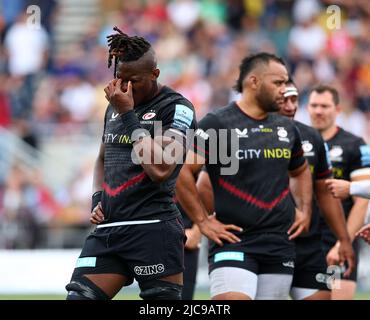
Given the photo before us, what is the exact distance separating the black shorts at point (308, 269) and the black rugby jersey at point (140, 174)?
260 centimetres

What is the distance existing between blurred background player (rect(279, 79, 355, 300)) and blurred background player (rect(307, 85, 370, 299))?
42 cm

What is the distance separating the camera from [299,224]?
855cm

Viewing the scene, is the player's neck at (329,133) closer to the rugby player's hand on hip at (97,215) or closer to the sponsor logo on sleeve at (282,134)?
the sponsor logo on sleeve at (282,134)

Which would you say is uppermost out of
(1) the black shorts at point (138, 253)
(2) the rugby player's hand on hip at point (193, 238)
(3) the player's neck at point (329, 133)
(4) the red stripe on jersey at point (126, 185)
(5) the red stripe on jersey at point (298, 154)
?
(3) the player's neck at point (329, 133)

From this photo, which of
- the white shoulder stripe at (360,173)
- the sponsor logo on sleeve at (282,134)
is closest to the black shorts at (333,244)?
the white shoulder stripe at (360,173)

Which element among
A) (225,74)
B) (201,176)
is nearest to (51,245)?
(225,74)

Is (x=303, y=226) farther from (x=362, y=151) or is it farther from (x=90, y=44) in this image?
(x=90, y=44)

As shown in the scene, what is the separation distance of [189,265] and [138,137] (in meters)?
3.45

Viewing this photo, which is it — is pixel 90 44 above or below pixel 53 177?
above

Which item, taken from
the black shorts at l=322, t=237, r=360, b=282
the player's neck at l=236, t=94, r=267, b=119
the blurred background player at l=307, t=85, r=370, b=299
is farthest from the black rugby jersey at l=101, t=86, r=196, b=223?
the black shorts at l=322, t=237, r=360, b=282

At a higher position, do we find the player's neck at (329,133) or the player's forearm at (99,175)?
the player's neck at (329,133)

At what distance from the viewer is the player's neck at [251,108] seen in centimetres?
854

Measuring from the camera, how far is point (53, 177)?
59.6 ft

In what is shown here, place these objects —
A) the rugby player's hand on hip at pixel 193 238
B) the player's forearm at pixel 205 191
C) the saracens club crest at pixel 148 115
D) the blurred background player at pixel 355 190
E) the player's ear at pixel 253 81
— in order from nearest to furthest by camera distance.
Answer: the saracens club crest at pixel 148 115, the blurred background player at pixel 355 190, the player's ear at pixel 253 81, the player's forearm at pixel 205 191, the rugby player's hand on hip at pixel 193 238
